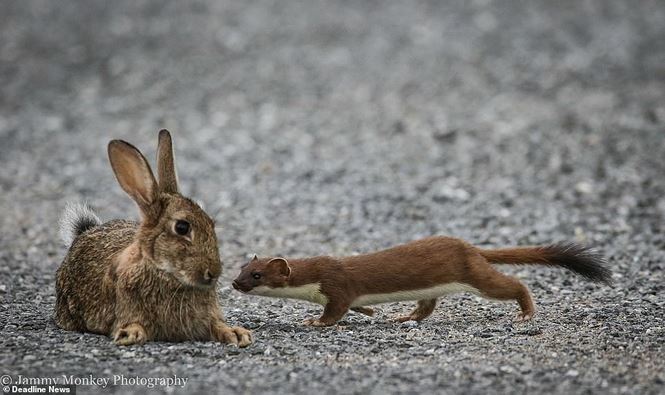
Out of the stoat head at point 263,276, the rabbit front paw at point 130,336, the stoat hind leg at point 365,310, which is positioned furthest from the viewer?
the stoat hind leg at point 365,310

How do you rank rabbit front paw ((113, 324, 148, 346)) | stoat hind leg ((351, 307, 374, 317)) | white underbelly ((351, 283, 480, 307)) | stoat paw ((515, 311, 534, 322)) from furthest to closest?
stoat hind leg ((351, 307, 374, 317))
stoat paw ((515, 311, 534, 322))
white underbelly ((351, 283, 480, 307))
rabbit front paw ((113, 324, 148, 346))

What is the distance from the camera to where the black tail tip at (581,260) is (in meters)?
7.05

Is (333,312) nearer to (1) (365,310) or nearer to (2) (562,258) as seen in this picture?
(1) (365,310)

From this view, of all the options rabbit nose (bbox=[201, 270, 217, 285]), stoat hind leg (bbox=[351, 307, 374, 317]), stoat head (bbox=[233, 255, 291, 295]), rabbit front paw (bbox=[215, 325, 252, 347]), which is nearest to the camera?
rabbit nose (bbox=[201, 270, 217, 285])

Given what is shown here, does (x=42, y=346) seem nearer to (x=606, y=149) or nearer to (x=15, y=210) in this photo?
(x=15, y=210)

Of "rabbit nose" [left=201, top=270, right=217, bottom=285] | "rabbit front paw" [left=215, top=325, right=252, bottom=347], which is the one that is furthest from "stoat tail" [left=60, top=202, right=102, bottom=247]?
"rabbit nose" [left=201, top=270, right=217, bottom=285]

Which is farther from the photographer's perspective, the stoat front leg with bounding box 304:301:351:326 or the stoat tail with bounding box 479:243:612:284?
the stoat tail with bounding box 479:243:612:284

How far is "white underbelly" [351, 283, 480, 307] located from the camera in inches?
265

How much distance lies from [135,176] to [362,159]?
7103 millimetres

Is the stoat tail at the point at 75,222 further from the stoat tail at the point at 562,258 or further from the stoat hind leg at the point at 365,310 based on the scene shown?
the stoat tail at the point at 562,258

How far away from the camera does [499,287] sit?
6789 mm

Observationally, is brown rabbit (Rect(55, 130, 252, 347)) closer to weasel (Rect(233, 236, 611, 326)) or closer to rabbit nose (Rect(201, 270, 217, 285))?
rabbit nose (Rect(201, 270, 217, 285))

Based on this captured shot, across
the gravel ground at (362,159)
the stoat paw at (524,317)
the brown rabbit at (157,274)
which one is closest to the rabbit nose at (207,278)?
the brown rabbit at (157,274)

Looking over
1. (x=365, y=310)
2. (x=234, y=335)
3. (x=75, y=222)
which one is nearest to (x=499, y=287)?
(x=365, y=310)
